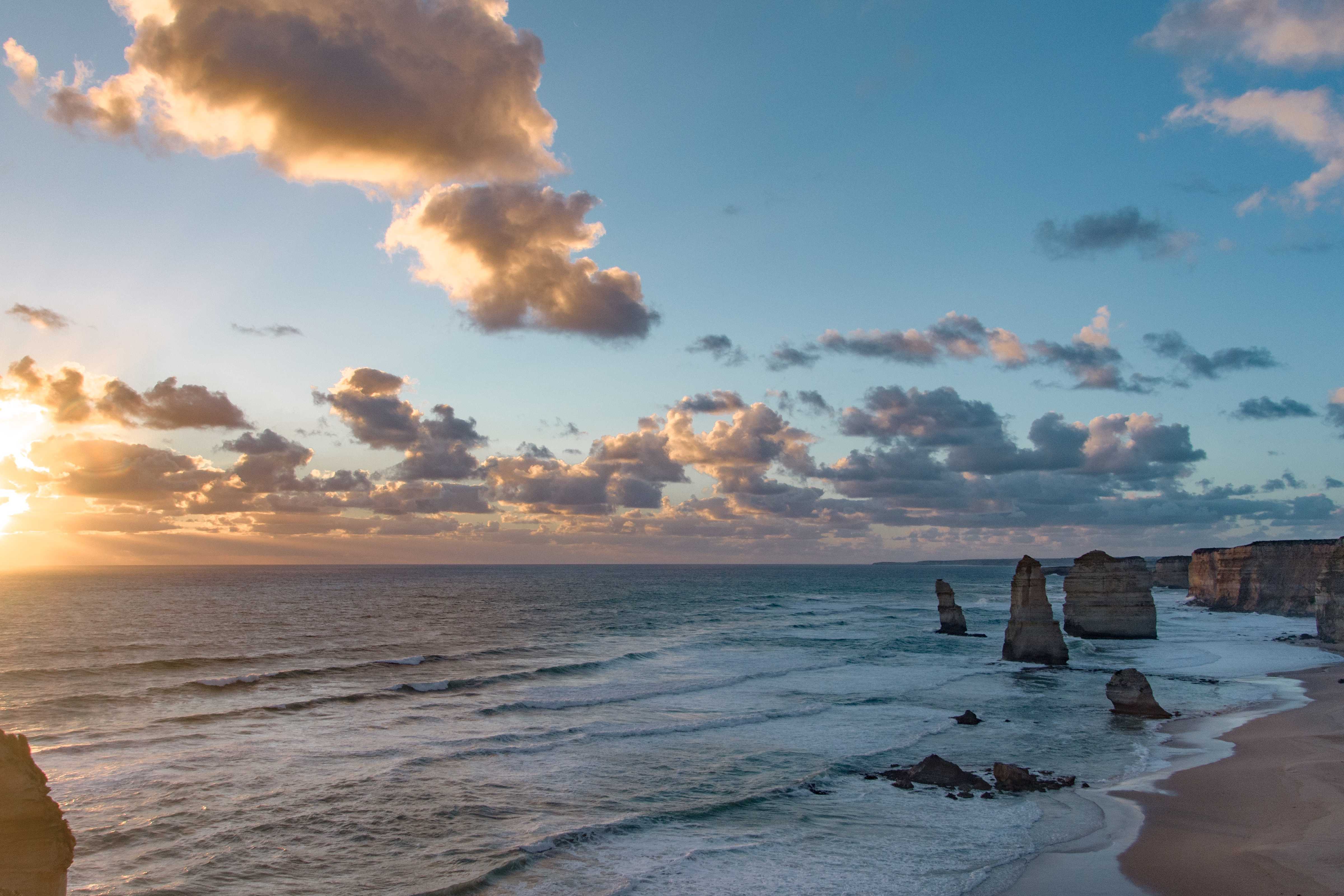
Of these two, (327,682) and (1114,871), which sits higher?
(1114,871)

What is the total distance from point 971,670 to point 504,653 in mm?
31169

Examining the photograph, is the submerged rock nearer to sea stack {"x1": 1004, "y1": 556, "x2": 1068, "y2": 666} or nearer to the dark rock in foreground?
the dark rock in foreground

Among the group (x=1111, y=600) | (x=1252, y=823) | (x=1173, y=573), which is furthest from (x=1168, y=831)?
(x=1173, y=573)

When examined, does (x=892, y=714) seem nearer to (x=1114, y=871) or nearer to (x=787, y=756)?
(x=787, y=756)

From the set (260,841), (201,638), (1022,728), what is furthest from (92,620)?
(1022,728)

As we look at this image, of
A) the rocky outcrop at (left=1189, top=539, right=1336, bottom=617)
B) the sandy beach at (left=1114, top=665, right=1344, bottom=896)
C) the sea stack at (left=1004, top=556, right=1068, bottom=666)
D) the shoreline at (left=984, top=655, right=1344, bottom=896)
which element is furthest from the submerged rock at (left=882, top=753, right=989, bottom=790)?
the rocky outcrop at (left=1189, top=539, right=1336, bottom=617)

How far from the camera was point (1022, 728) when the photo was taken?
32531mm

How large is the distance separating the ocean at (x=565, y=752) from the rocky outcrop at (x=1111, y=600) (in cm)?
176

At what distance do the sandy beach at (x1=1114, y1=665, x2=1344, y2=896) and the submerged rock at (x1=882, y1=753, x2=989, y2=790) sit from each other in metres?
4.01

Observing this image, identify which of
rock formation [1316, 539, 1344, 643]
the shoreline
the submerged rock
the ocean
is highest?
rock formation [1316, 539, 1344, 643]

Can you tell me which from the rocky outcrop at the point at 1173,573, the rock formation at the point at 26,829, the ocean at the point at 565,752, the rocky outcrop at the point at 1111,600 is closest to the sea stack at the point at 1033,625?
the ocean at the point at 565,752

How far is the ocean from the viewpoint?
17.8 m

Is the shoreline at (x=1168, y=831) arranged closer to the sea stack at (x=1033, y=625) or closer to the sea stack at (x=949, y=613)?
the sea stack at (x=1033, y=625)

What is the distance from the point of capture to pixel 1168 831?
1947cm
